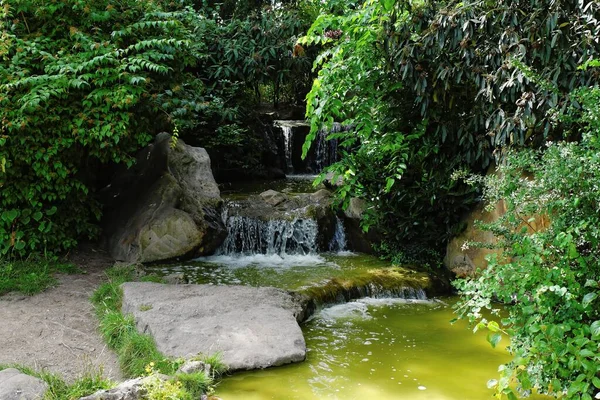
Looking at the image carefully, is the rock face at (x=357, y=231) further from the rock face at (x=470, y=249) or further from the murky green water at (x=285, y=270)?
the rock face at (x=470, y=249)

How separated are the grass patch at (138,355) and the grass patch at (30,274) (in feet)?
2.93

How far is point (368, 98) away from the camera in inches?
304

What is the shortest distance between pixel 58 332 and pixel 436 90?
515 centimetres

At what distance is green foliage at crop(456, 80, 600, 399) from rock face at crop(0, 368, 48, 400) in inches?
122

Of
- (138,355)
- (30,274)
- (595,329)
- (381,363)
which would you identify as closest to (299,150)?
(30,274)

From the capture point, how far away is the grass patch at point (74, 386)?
3.92 meters

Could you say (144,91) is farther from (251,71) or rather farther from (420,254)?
(251,71)

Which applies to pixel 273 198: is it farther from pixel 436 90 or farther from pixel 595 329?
pixel 595 329

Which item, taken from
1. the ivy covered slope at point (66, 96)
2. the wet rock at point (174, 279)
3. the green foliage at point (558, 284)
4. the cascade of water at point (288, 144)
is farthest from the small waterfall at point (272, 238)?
the cascade of water at point (288, 144)

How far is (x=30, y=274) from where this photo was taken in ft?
21.6

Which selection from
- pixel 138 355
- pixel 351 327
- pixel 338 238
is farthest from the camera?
pixel 338 238

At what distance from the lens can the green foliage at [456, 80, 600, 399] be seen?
10.8 feet

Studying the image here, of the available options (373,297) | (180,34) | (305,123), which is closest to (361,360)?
(373,297)

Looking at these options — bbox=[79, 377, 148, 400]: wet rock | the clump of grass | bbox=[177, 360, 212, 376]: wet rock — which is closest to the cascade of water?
bbox=[177, 360, 212, 376]: wet rock
